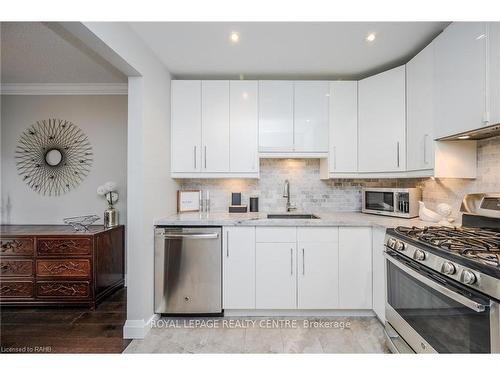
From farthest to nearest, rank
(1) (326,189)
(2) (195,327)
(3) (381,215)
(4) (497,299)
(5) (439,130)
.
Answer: (1) (326,189)
(3) (381,215)
(2) (195,327)
(5) (439,130)
(4) (497,299)

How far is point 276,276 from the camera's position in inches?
94.8

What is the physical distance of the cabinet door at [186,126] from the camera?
9.07ft

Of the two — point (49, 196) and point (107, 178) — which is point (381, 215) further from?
point (49, 196)

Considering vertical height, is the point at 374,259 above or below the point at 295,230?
below

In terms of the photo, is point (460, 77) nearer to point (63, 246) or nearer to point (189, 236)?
point (189, 236)

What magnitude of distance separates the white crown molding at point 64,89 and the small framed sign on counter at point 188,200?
152 centimetres

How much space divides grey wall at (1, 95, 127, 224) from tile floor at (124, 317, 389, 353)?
184cm

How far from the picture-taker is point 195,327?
230 cm

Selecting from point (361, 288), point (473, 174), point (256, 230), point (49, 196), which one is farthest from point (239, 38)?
point (49, 196)

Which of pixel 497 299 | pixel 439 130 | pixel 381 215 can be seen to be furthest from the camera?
pixel 381 215

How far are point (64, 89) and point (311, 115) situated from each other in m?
3.07

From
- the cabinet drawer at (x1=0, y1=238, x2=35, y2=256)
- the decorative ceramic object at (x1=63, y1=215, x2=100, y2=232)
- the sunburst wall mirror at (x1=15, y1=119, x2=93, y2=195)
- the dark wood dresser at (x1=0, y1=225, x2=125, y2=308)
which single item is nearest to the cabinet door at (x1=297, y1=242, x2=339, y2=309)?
the dark wood dresser at (x1=0, y1=225, x2=125, y2=308)

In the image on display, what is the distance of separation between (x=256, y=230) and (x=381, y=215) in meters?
1.36

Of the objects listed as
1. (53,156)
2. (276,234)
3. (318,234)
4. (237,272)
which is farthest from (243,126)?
(53,156)
